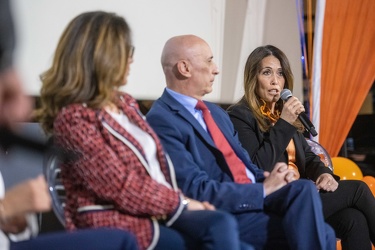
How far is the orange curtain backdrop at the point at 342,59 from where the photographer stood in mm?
4277

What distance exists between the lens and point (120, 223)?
5.26ft

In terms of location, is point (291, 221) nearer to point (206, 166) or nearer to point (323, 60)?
point (206, 166)

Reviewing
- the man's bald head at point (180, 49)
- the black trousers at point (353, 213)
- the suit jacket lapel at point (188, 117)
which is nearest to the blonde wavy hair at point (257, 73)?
the black trousers at point (353, 213)

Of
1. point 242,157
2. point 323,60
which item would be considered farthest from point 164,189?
point 323,60

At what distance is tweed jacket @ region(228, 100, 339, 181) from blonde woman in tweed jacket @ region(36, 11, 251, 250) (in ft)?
Result: 2.74

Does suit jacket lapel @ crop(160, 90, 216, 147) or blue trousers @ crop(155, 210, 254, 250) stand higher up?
suit jacket lapel @ crop(160, 90, 216, 147)

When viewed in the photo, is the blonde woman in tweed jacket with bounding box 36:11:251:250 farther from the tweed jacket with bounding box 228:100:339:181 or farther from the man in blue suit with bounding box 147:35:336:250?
the tweed jacket with bounding box 228:100:339:181

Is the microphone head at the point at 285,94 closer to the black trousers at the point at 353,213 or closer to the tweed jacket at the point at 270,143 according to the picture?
the tweed jacket at the point at 270,143

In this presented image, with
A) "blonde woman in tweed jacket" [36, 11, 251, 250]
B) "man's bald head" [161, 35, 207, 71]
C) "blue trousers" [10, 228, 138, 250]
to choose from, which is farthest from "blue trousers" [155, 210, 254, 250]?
"man's bald head" [161, 35, 207, 71]

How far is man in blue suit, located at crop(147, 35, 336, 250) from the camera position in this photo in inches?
78.1

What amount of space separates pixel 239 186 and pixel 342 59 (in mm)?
2496

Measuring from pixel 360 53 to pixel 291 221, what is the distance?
2.59 meters

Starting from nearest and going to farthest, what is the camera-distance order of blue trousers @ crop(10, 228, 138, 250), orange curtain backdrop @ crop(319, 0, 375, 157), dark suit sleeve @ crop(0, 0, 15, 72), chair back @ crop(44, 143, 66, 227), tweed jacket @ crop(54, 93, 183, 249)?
dark suit sleeve @ crop(0, 0, 15, 72), blue trousers @ crop(10, 228, 138, 250), tweed jacket @ crop(54, 93, 183, 249), chair back @ crop(44, 143, 66, 227), orange curtain backdrop @ crop(319, 0, 375, 157)

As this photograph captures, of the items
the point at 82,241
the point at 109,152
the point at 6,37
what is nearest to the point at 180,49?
the point at 109,152
